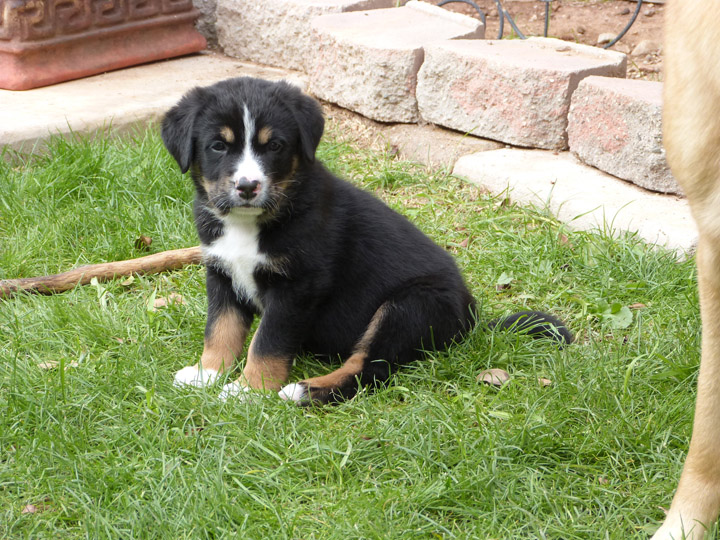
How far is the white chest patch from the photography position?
3344 millimetres

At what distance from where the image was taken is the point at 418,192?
16.6 feet

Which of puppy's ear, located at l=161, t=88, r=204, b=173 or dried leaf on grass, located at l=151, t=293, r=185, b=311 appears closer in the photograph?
puppy's ear, located at l=161, t=88, r=204, b=173

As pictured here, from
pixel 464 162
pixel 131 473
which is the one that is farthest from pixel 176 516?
pixel 464 162

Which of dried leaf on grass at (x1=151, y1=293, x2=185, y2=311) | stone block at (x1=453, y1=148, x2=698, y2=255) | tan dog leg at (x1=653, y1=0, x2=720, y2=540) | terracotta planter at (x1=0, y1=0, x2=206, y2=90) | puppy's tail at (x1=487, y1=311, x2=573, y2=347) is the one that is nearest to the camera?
tan dog leg at (x1=653, y1=0, x2=720, y2=540)

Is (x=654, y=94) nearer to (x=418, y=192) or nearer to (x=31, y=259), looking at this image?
(x=418, y=192)

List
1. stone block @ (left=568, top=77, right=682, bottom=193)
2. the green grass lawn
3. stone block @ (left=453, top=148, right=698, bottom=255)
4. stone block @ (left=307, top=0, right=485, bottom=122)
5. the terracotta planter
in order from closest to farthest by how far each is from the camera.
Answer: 1. the green grass lawn
2. stone block @ (left=453, top=148, right=698, bottom=255)
3. stone block @ (left=568, top=77, right=682, bottom=193)
4. stone block @ (left=307, top=0, right=485, bottom=122)
5. the terracotta planter

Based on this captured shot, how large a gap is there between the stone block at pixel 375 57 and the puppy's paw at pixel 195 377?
274cm

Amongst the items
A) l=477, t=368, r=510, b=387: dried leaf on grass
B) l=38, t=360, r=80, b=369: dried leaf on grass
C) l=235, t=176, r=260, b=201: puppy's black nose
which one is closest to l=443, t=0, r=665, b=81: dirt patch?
l=477, t=368, r=510, b=387: dried leaf on grass

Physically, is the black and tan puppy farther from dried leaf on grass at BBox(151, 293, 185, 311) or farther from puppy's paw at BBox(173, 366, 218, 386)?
dried leaf on grass at BBox(151, 293, 185, 311)

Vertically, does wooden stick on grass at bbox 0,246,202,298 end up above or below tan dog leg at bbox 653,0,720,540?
below

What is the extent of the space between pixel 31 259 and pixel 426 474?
249 centimetres

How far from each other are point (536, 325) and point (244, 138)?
4.63 ft

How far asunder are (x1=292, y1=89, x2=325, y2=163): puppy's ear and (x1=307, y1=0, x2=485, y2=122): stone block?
212 cm

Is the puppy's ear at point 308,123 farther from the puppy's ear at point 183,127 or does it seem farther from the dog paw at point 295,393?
the dog paw at point 295,393
